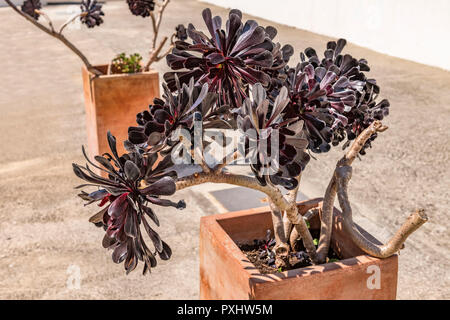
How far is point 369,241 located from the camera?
1.18m

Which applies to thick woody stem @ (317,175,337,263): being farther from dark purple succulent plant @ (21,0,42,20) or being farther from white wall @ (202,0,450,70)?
white wall @ (202,0,450,70)

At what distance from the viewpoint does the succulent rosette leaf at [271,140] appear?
792 millimetres

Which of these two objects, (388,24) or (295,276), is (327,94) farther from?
(388,24)

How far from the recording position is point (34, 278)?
243 cm

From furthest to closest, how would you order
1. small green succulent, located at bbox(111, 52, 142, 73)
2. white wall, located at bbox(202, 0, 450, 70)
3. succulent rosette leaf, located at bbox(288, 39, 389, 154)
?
white wall, located at bbox(202, 0, 450, 70)
small green succulent, located at bbox(111, 52, 142, 73)
succulent rosette leaf, located at bbox(288, 39, 389, 154)

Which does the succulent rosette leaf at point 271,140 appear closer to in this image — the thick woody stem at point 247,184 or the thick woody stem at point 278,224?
the thick woody stem at point 247,184

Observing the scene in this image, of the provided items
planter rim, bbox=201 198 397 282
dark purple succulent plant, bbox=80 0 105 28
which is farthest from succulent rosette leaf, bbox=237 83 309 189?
dark purple succulent plant, bbox=80 0 105 28

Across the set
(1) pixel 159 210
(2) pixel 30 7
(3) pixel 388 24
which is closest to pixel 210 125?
(1) pixel 159 210

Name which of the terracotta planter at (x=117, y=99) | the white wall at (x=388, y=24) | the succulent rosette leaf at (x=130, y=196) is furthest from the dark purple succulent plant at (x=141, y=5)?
the white wall at (x=388, y=24)

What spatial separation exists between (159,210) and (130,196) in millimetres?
2241

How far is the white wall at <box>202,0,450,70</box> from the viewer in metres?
6.93

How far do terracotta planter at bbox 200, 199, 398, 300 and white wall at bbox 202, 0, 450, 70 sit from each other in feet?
20.6

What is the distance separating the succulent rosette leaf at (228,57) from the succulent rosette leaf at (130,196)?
0.54 ft

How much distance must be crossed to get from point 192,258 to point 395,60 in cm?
581
